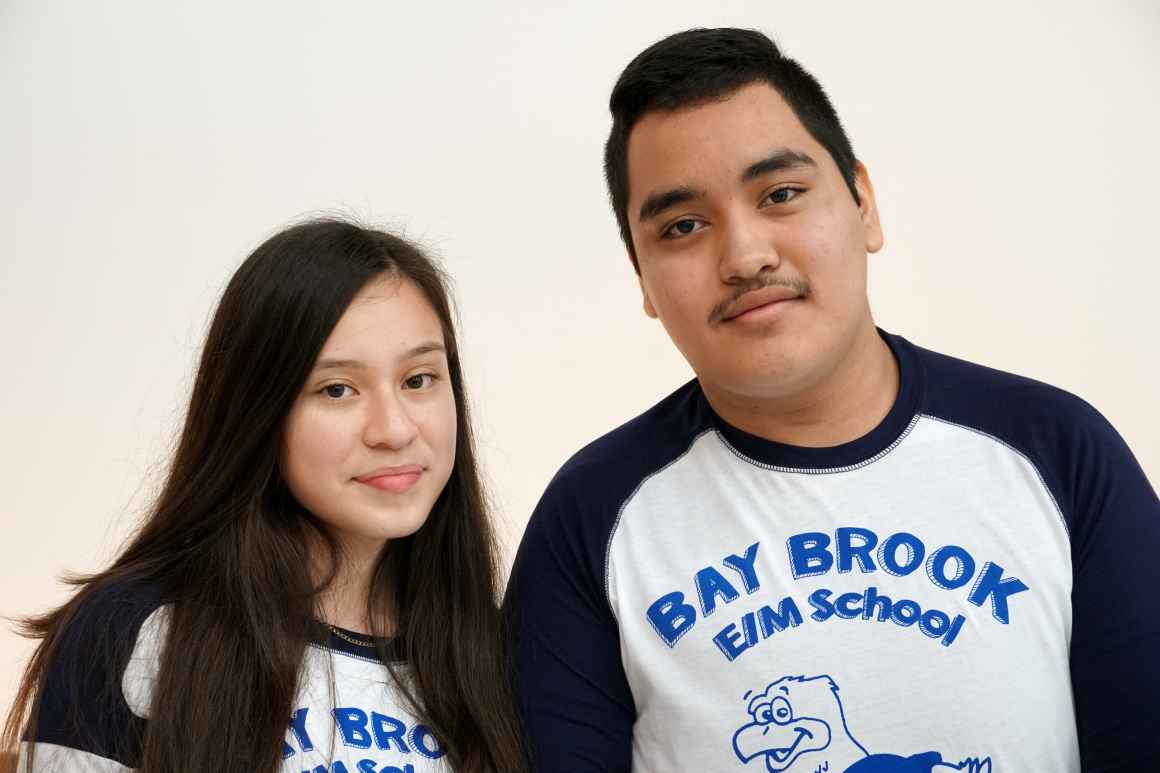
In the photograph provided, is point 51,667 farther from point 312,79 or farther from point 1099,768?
point 312,79

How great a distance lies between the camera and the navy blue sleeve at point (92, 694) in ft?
5.25

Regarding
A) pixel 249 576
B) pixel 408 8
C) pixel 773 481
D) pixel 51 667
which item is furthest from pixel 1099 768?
pixel 408 8

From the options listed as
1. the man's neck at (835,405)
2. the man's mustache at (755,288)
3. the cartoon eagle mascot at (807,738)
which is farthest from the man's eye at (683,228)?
the cartoon eagle mascot at (807,738)

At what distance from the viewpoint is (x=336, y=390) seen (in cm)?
173

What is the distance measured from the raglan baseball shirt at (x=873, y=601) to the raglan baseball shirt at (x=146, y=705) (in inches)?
7.6

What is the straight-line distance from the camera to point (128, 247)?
3443 millimetres

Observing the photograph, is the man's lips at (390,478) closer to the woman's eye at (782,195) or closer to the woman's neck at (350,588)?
the woman's neck at (350,588)

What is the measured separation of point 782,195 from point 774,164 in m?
0.04

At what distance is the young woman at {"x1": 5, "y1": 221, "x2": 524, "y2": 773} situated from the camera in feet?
5.36

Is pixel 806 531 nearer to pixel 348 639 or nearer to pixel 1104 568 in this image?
pixel 1104 568

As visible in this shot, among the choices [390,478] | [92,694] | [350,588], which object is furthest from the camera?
[350,588]

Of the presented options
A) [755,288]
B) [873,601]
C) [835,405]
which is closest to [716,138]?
[755,288]

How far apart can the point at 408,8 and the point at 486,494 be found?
5.71 ft

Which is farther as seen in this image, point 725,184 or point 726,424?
point 726,424
